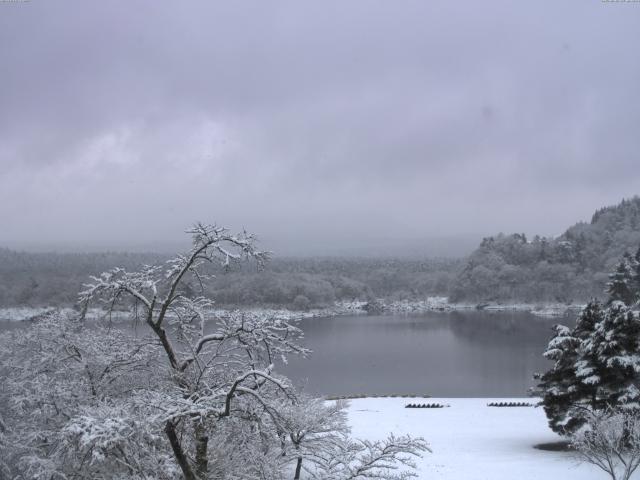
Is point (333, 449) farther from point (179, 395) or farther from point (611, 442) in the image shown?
point (611, 442)

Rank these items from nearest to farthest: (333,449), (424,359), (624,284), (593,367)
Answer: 1. (333,449)
2. (593,367)
3. (624,284)
4. (424,359)

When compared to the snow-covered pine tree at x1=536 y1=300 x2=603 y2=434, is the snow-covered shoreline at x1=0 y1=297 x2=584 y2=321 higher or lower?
lower

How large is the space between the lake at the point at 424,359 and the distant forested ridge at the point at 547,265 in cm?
2948

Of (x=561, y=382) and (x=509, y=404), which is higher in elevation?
(x=561, y=382)

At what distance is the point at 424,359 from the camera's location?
4581 cm

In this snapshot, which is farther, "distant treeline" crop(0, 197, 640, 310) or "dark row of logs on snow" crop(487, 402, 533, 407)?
"distant treeline" crop(0, 197, 640, 310)

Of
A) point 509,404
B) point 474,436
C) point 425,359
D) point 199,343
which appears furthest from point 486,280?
point 199,343

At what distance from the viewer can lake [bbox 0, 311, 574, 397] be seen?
35500mm

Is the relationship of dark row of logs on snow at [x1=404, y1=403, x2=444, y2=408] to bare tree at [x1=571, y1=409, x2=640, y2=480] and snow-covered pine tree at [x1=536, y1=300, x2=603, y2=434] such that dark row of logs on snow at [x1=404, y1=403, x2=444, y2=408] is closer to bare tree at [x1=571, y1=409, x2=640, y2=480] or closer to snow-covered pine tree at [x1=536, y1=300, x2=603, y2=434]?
snow-covered pine tree at [x1=536, y1=300, x2=603, y2=434]

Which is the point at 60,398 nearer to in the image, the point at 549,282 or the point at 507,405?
the point at 507,405

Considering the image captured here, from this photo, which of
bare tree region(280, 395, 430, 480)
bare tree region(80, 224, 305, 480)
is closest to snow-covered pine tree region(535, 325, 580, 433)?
bare tree region(280, 395, 430, 480)

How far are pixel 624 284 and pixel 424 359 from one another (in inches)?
590

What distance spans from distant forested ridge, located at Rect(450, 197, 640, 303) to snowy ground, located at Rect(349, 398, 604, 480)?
8075 centimetres

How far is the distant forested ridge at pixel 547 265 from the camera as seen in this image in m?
104
